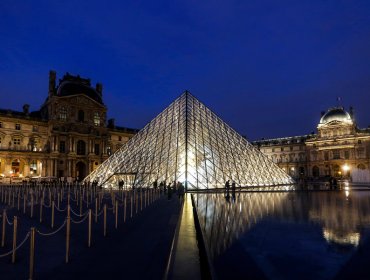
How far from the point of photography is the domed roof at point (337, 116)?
58000mm

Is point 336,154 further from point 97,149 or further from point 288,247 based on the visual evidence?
point 288,247

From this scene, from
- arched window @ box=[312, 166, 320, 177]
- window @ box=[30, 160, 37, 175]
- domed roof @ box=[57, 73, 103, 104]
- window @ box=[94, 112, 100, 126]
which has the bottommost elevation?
arched window @ box=[312, 166, 320, 177]

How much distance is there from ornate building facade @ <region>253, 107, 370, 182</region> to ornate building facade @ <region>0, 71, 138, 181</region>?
3640 centimetres

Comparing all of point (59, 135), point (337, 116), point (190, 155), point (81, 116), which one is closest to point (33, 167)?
point (59, 135)

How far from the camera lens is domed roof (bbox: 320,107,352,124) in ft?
190

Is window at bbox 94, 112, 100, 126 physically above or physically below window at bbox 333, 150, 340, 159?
above

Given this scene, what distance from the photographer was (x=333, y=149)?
58.8 meters

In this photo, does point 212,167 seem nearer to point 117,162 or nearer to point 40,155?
point 117,162

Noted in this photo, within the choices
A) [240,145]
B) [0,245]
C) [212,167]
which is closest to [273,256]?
[0,245]

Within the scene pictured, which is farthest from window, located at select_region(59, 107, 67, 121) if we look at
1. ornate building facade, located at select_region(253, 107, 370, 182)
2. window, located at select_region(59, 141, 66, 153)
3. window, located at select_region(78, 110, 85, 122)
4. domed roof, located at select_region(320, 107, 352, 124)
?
domed roof, located at select_region(320, 107, 352, 124)

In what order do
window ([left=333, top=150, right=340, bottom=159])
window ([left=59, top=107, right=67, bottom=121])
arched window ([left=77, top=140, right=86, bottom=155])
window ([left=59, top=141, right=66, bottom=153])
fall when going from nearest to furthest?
window ([left=59, top=141, right=66, bottom=153]), window ([left=59, top=107, right=67, bottom=121]), arched window ([left=77, top=140, right=86, bottom=155]), window ([left=333, top=150, right=340, bottom=159])

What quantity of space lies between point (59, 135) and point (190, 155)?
90.2 ft

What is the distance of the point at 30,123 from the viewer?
4112cm

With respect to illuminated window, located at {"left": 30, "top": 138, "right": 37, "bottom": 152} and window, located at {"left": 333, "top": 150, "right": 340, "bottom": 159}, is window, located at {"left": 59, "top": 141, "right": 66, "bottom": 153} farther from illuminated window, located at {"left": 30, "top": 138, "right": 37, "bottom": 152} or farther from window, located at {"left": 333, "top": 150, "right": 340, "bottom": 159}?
window, located at {"left": 333, "top": 150, "right": 340, "bottom": 159}
